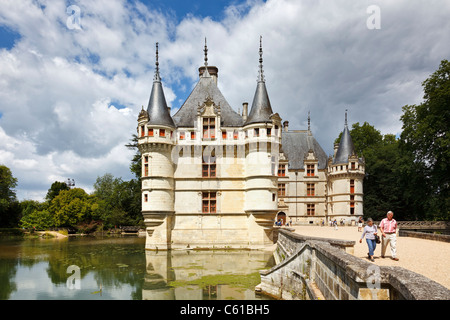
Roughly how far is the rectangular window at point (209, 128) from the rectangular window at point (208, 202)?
4114 millimetres

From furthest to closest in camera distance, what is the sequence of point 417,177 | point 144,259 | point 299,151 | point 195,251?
point 299,151 < point 417,177 < point 195,251 < point 144,259

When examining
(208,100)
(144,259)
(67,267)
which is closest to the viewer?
(67,267)

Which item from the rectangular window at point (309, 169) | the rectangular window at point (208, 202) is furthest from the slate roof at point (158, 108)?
the rectangular window at point (309, 169)

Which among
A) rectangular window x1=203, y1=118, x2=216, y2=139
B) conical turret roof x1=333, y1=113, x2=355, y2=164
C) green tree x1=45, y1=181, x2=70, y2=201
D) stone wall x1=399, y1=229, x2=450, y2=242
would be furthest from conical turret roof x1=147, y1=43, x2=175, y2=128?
green tree x1=45, y1=181, x2=70, y2=201

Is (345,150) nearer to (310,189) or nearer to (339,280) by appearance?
(310,189)

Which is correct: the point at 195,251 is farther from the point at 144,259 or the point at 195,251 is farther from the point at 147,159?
the point at 147,159

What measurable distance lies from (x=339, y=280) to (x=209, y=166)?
18.5 meters

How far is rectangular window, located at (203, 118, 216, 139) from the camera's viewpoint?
2414 cm

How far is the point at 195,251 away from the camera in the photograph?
22672 mm

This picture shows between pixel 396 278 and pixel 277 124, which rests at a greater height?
pixel 277 124

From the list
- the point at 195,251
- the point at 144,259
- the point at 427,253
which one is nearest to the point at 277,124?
the point at 195,251

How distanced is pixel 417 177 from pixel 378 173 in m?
10.1

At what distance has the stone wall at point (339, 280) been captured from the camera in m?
3.73

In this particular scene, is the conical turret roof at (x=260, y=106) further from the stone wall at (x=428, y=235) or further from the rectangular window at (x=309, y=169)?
the rectangular window at (x=309, y=169)
